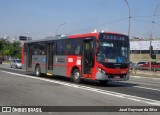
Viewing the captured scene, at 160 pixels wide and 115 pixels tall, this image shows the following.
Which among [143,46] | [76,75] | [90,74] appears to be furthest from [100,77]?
[143,46]

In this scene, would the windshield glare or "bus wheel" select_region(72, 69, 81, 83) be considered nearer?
the windshield glare

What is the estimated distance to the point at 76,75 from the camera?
68.9 feet

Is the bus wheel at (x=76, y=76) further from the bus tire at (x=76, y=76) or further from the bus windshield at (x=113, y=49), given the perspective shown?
the bus windshield at (x=113, y=49)

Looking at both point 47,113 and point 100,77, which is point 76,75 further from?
point 47,113

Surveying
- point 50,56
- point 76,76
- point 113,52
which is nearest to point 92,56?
point 113,52

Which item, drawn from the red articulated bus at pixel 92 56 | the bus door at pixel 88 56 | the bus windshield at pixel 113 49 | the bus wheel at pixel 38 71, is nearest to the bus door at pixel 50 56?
the red articulated bus at pixel 92 56

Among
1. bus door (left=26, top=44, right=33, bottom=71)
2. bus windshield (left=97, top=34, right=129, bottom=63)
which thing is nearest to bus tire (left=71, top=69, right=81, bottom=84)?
bus windshield (left=97, top=34, right=129, bottom=63)

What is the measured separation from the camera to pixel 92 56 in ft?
63.1

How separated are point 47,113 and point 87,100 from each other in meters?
3.07

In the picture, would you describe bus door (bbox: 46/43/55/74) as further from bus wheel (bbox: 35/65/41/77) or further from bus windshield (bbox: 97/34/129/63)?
bus windshield (bbox: 97/34/129/63)

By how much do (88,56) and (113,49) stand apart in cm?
148

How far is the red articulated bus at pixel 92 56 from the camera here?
62.2 feet

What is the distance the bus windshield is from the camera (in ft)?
62.1

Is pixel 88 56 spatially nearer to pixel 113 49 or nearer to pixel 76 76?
pixel 113 49
